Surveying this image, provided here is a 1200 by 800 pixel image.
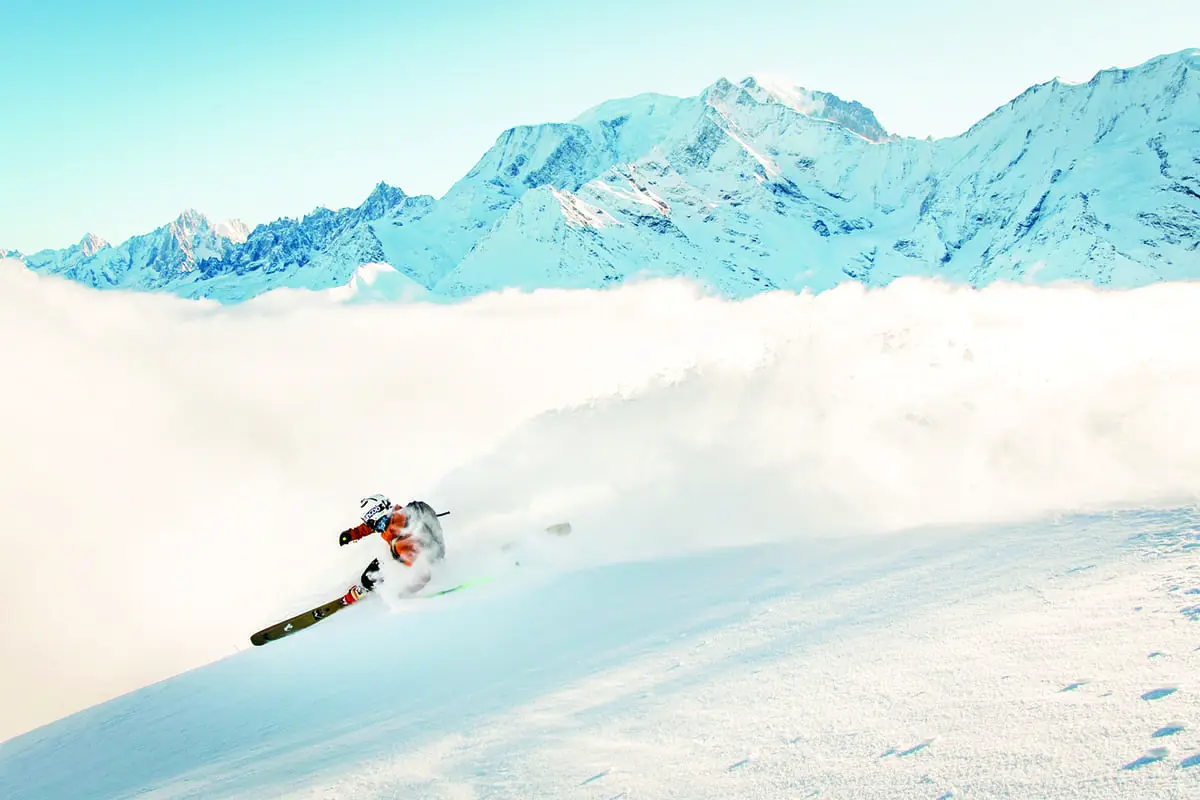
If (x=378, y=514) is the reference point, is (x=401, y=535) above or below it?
below

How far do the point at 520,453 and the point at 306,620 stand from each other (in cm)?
887

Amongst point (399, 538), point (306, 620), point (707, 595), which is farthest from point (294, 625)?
point (707, 595)

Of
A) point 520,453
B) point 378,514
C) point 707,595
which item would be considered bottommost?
point 707,595

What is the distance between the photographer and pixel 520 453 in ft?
64.6

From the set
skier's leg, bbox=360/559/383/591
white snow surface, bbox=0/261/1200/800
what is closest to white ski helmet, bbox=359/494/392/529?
skier's leg, bbox=360/559/383/591

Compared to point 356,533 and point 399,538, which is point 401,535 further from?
point 356,533

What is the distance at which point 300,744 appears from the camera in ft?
22.7

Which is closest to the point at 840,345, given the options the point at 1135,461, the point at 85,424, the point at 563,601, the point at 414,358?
the point at 1135,461

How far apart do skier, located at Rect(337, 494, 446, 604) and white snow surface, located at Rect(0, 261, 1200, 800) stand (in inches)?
21.6

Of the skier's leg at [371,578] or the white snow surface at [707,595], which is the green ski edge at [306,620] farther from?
the skier's leg at [371,578]

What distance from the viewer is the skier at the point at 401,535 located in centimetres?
1163

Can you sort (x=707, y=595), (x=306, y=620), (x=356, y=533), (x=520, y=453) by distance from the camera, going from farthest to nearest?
(x=520, y=453) → (x=306, y=620) → (x=356, y=533) → (x=707, y=595)

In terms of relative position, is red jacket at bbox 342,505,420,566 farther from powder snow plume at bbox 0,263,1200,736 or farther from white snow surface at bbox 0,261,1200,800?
powder snow plume at bbox 0,263,1200,736

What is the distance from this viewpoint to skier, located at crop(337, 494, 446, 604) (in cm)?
1163
